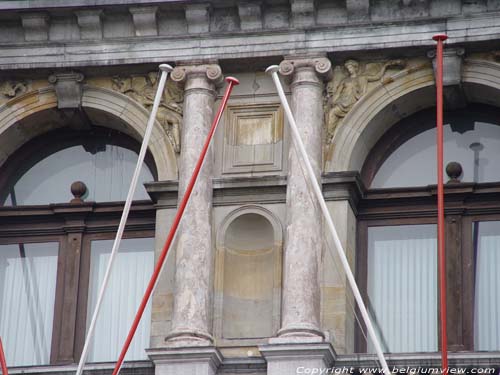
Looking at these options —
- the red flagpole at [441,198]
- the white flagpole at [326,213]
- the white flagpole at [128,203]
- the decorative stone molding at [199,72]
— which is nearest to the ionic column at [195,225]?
the decorative stone molding at [199,72]

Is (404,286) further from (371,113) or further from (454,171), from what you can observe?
(371,113)

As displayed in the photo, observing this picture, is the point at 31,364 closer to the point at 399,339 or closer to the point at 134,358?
the point at 134,358

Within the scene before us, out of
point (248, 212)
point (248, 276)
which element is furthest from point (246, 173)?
point (248, 276)

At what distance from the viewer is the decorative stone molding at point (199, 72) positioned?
25.8 m

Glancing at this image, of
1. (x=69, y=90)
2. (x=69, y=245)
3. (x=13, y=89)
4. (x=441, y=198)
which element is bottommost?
(x=441, y=198)

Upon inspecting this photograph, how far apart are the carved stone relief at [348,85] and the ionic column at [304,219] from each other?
6.7 inches

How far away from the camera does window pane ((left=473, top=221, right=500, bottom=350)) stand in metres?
24.6

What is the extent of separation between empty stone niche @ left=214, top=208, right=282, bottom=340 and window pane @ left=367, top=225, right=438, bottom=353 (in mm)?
1454

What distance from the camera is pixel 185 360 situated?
23.6 m

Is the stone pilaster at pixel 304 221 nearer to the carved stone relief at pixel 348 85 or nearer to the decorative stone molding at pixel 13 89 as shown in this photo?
the carved stone relief at pixel 348 85

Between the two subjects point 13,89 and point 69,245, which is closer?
point 69,245

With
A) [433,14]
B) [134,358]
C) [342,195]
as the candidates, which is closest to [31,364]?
[134,358]

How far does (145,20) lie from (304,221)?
409 centimetres

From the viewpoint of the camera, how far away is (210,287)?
24.6 m
